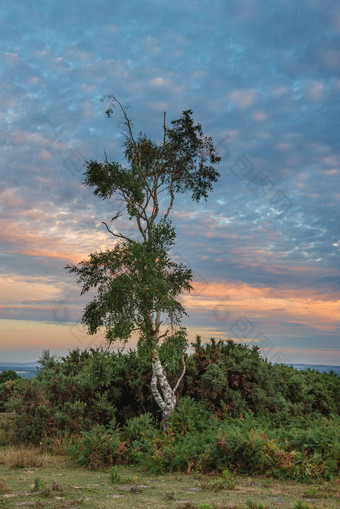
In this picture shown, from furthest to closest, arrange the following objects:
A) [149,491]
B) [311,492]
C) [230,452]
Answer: [230,452], [149,491], [311,492]

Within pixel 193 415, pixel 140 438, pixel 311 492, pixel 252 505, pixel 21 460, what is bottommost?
pixel 21 460

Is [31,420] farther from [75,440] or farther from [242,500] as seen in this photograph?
[242,500]

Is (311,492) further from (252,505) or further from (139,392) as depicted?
(139,392)

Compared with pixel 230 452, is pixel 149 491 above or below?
below

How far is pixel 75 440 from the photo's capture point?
43.5 ft

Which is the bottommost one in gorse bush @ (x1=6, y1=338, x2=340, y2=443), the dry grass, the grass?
the dry grass

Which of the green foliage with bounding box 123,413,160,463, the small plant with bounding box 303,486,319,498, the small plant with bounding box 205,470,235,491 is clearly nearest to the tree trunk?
the green foliage with bounding box 123,413,160,463

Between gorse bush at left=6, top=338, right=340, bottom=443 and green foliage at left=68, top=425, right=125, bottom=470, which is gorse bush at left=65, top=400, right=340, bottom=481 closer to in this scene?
green foliage at left=68, top=425, right=125, bottom=470

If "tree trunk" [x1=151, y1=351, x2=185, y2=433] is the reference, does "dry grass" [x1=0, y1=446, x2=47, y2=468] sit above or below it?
below

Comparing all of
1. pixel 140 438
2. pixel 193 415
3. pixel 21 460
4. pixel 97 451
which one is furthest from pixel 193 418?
pixel 21 460

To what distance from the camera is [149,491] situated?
28.8ft

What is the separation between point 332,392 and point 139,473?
1168 cm

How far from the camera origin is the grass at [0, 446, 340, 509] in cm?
Answer: 757

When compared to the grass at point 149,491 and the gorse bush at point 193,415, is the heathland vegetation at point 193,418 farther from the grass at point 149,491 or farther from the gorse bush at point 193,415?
the grass at point 149,491
